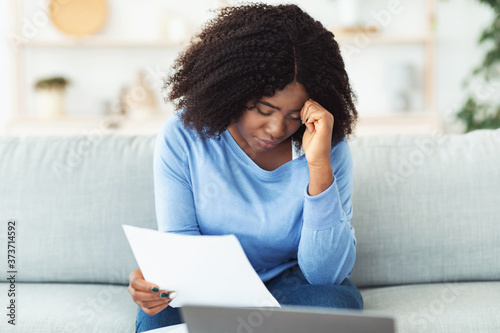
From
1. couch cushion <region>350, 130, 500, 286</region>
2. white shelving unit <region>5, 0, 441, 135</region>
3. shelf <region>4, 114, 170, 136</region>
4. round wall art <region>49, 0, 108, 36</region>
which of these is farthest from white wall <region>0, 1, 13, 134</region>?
couch cushion <region>350, 130, 500, 286</region>

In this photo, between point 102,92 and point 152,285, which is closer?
point 152,285

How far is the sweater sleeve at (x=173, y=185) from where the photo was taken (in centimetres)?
110

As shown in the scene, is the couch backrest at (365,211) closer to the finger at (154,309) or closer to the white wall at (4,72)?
the finger at (154,309)

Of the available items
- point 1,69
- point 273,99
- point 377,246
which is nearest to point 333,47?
point 273,99

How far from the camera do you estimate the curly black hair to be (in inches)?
39.8

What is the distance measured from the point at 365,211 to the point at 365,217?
0.05ft

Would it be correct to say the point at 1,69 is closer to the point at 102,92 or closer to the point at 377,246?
the point at 102,92

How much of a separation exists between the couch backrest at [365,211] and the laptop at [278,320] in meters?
0.69

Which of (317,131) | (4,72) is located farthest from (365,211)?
(4,72)

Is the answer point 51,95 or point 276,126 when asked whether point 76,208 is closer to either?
point 276,126

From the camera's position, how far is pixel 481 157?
1434 millimetres

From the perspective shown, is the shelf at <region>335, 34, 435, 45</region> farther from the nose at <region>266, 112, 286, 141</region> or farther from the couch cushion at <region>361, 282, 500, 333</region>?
the nose at <region>266, 112, 286, 141</region>

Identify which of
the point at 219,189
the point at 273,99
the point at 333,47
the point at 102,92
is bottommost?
the point at 219,189

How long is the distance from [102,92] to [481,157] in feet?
9.48
